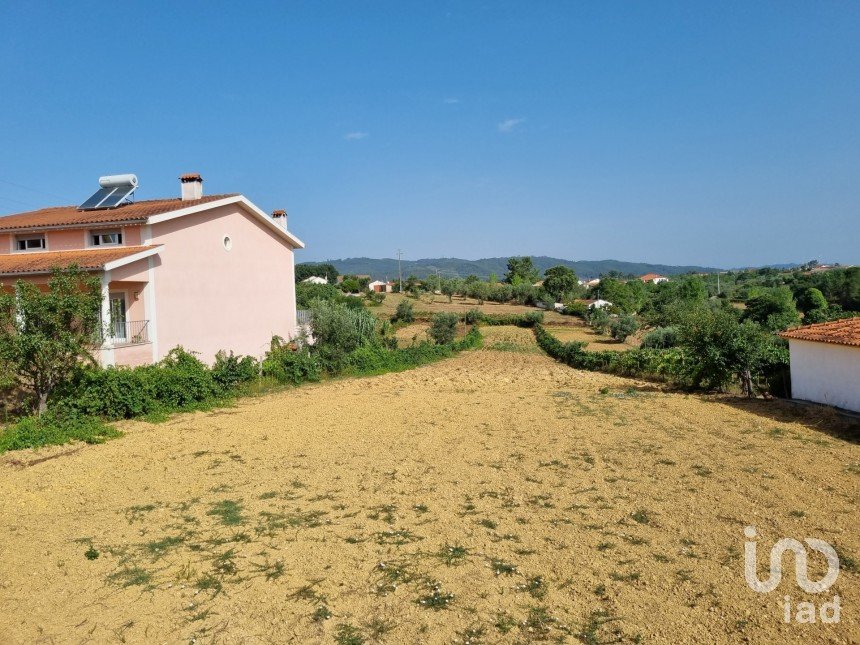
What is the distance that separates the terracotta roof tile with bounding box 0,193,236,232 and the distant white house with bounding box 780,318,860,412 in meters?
19.6

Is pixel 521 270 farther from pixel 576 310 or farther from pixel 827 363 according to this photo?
pixel 827 363

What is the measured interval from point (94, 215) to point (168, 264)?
339 centimetres

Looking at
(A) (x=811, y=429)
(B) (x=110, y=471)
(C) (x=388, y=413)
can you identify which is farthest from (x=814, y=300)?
(B) (x=110, y=471)

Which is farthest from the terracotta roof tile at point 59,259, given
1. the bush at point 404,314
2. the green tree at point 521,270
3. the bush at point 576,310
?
the green tree at point 521,270

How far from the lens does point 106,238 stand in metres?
19.7

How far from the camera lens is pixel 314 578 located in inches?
251

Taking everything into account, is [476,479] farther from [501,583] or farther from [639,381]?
[639,381]

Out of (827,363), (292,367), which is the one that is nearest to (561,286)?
(292,367)

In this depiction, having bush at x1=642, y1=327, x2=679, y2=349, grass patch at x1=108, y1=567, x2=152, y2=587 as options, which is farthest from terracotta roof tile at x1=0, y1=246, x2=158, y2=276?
bush at x1=642, y1=327, x2=679, y2=349

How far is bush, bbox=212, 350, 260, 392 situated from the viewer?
18938 mm

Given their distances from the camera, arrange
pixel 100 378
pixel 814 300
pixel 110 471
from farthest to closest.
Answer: pixel 814 300
pixel 100 378
pixel 110 471

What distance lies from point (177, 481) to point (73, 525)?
6.71 feet

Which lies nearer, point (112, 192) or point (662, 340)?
point (112, 192)

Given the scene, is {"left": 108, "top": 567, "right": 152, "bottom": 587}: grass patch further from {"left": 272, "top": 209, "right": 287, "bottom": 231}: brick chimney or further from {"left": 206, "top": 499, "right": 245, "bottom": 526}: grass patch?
{"left": 272, "top": 209, "right": 287, "bottom": 231}: brick chimney
